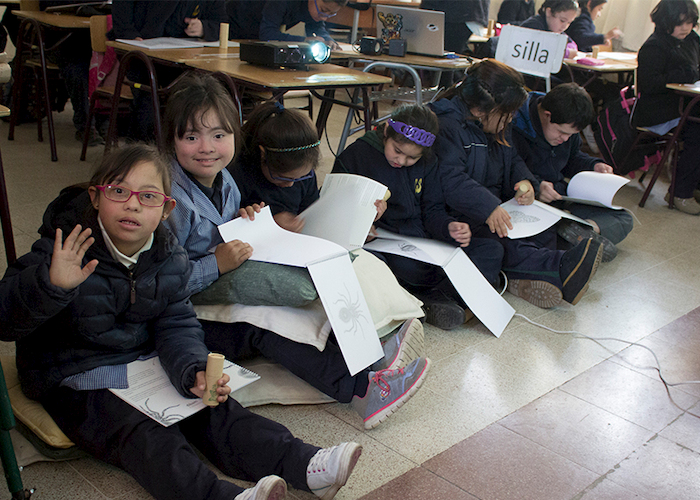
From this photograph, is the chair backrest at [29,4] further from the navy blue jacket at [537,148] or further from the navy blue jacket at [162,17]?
the navy blue jacket at [537,148]

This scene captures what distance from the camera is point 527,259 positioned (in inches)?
87.7

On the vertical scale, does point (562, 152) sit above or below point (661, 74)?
below

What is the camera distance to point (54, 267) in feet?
3.24

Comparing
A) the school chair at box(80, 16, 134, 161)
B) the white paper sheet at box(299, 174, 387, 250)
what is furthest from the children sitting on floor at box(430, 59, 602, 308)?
the school chair at box(80, 16, 134, 161)

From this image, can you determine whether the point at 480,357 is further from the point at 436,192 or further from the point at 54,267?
the point at 54,267

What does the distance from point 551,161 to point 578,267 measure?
754mm

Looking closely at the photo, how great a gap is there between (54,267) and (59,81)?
128 inches

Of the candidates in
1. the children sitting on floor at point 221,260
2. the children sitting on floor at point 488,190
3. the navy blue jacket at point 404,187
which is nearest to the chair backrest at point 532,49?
the children sitting on floor at point 488,190

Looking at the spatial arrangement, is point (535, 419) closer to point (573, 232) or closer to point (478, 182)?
point (478, 182)

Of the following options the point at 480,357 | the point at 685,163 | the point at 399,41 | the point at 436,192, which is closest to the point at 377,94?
the point at 399,41

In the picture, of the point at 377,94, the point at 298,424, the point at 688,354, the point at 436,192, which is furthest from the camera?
the point at 377,94

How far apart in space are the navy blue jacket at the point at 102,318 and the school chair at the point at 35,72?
231 centimetres

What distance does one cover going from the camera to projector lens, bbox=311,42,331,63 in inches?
102

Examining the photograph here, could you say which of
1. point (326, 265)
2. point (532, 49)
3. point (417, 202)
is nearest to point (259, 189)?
point (326, 265)
